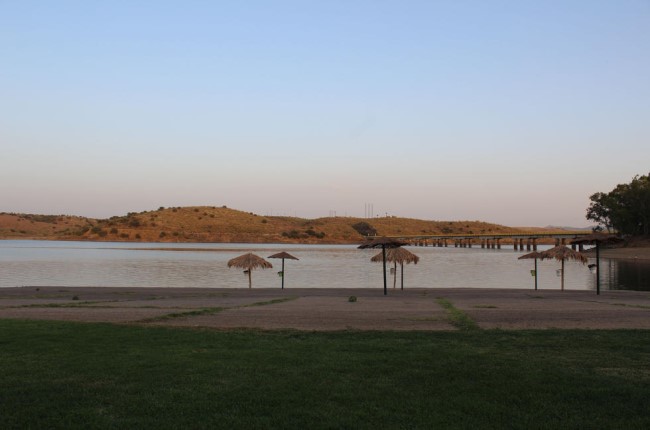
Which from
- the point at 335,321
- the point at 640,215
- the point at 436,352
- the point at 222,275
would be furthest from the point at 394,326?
the point at 640,215

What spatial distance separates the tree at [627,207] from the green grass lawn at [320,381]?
9147 cm

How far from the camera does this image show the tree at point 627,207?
94.3m

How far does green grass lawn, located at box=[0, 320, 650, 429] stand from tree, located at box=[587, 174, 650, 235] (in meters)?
91.5

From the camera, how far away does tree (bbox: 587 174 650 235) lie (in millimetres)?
94312

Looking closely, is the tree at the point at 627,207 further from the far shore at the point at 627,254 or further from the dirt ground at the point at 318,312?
the dirt ground at the point at 318,312

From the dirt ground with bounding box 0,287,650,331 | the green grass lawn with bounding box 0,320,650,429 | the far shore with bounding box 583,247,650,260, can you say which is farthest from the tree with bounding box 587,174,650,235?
the green grass lawn with bounding box 0,320,650,429

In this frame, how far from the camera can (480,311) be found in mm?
20703

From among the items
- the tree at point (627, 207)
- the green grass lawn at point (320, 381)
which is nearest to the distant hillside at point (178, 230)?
the tree at point (627, 207)

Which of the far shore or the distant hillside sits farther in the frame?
the distant hillside

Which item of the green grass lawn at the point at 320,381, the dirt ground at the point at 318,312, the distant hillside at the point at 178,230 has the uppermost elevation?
the distant hillside at the point at 178,230

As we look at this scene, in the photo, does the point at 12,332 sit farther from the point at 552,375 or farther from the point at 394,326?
the point at 552,375

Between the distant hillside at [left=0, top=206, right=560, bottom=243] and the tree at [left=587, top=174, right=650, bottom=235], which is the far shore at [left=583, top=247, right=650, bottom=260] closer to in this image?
the tree at [left=587, top=174, right=650, bottom=235]

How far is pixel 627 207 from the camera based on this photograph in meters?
99.1

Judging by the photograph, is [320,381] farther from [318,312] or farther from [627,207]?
[627,207]
